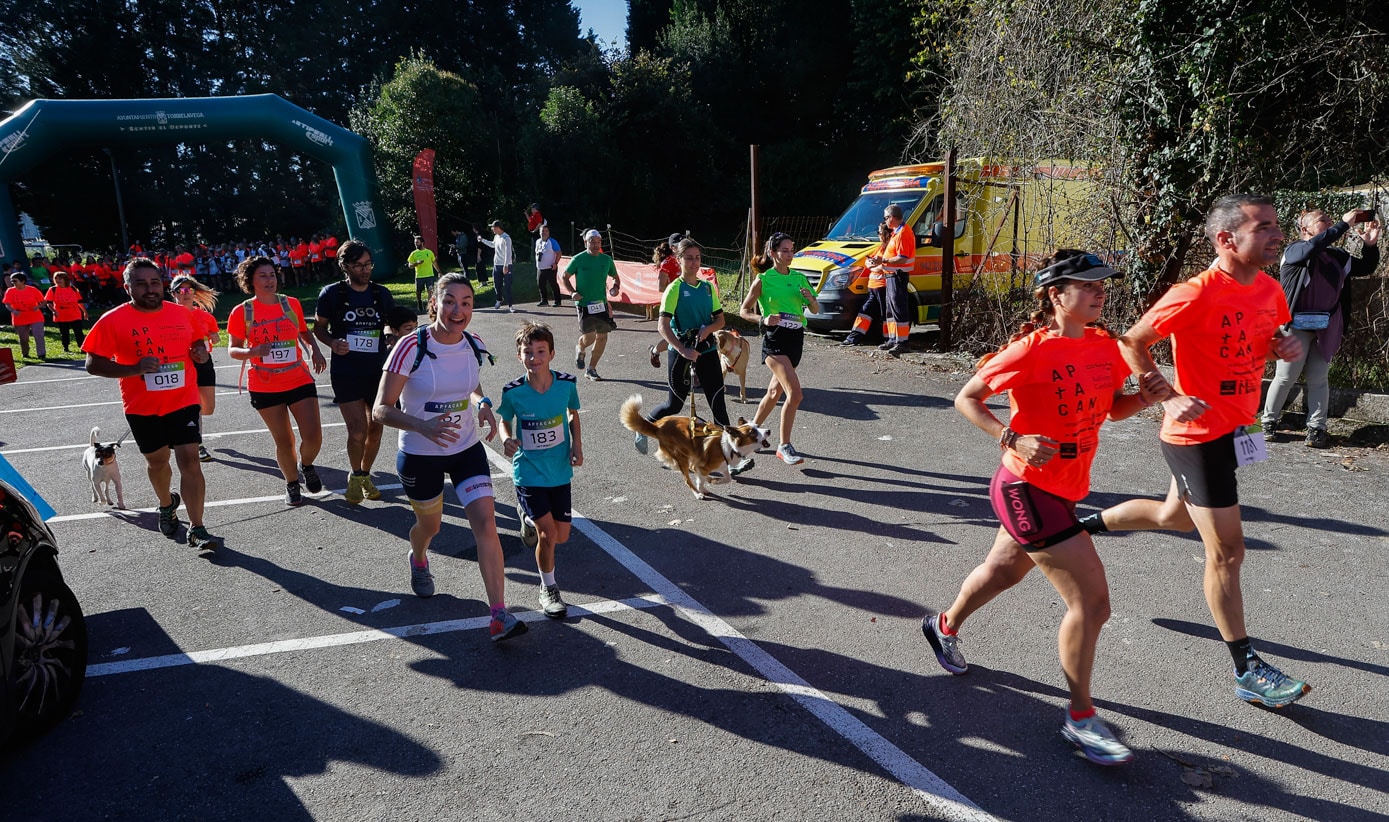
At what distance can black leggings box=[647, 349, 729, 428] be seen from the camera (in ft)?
24.1

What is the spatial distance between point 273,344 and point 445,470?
2858 millimetres

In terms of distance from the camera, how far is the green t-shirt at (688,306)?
7.29 metres

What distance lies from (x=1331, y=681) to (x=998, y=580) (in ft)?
5.71

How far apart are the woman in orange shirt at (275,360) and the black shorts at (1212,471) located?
5.88 metres

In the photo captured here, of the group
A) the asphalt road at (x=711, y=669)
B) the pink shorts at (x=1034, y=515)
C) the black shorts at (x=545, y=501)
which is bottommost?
the asphalt road at (x=711, y=669)

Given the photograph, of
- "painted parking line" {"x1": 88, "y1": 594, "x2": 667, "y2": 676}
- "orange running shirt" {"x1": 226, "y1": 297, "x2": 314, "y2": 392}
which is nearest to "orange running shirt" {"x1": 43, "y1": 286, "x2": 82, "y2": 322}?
"orange running shirt" {"x1": 226, "y1": 297, "x2": 314, "y2": 392}

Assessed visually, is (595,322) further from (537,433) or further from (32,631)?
(32,631)

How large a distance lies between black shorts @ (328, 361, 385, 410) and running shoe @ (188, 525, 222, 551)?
131cm

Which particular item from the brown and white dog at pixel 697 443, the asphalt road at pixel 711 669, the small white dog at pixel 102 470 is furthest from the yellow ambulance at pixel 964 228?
the small white dog at pixel 102 470

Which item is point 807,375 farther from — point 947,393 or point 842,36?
point 842,36

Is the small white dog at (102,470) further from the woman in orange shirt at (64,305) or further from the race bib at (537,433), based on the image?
the woman in orange shirt at (64,305)

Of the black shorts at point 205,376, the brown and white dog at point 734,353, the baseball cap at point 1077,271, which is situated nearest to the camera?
the baseball cap at point 1077,271

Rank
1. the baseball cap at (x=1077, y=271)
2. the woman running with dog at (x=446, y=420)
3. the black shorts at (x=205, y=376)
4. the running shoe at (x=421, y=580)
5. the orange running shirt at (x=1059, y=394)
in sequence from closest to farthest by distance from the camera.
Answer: the baseball cap at (x=1077, y=271) → the orange running shirt at (x=1059, y=394) → the woman running with dog at (x=446, y=420) → the running shoe at (x=421, y=580) → the black shorts at (x=205, y=376)

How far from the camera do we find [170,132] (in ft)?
73.4
